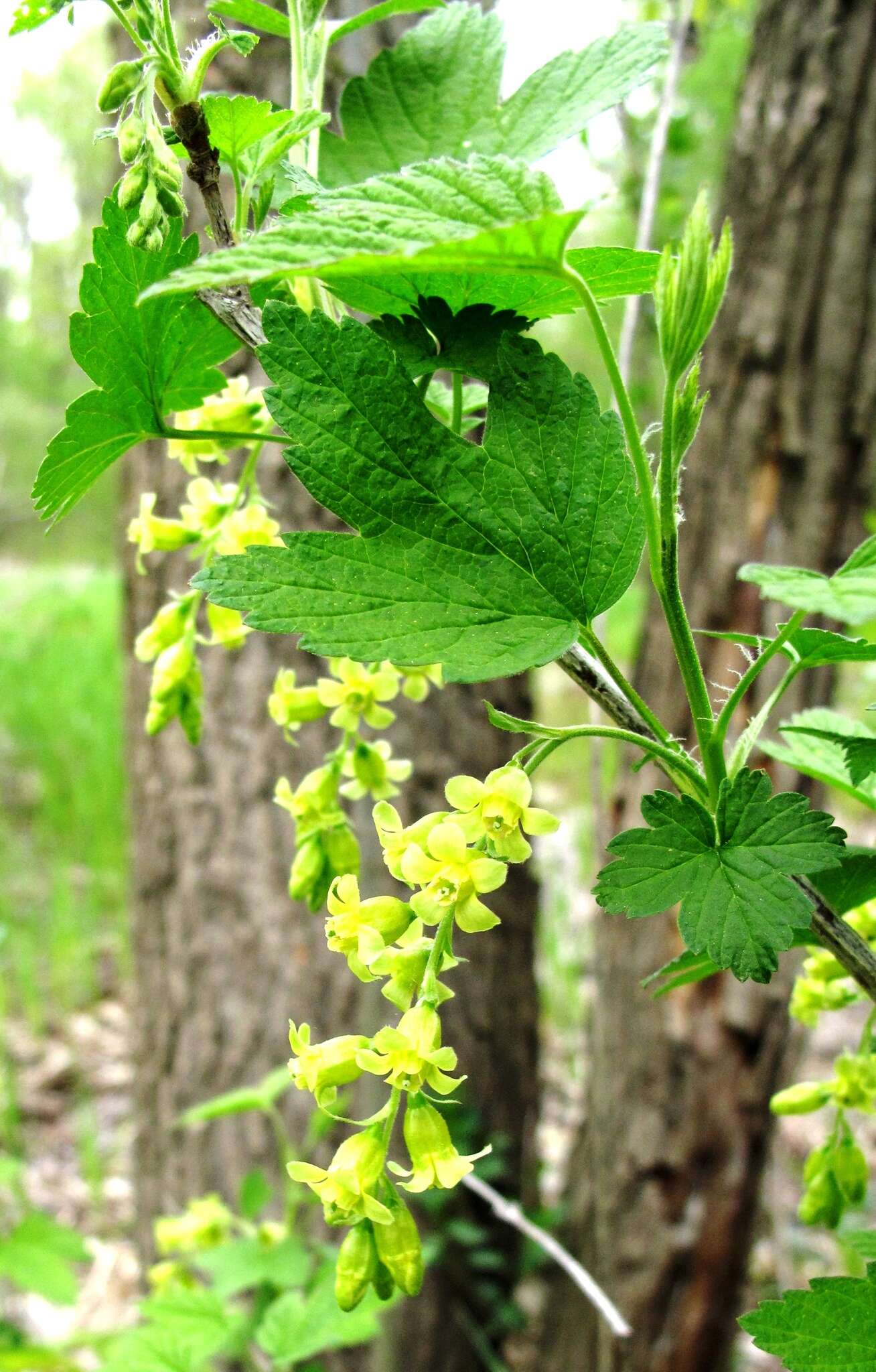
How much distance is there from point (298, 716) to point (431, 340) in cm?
24

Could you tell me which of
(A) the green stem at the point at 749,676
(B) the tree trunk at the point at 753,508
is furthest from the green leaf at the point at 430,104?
(B) the tree trunk at the point at 753,508

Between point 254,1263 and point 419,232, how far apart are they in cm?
122

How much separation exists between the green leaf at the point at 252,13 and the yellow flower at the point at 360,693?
0.40 meters

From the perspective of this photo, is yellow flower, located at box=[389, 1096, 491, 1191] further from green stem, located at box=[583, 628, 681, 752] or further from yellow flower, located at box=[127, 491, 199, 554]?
yellow flower, located at box=[127, 491, 199, 554]

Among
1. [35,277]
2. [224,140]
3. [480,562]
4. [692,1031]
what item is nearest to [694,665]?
[480,562]

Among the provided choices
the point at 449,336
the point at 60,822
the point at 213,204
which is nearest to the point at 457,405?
the point at 449,336

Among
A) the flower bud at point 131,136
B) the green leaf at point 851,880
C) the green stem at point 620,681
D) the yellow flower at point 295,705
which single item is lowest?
the green leaf at point 851,880

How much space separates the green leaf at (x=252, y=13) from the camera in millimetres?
607

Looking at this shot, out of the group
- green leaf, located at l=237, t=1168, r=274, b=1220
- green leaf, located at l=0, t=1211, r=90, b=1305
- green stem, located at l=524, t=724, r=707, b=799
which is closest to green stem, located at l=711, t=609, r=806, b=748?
green stem, located at l=524, t=724, r=707, b=799

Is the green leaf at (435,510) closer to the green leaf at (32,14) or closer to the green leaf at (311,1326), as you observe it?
the green leaf at (32,14)

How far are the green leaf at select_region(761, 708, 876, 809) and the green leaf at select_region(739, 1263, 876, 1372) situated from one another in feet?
0.83

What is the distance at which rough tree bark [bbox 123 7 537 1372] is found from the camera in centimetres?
183

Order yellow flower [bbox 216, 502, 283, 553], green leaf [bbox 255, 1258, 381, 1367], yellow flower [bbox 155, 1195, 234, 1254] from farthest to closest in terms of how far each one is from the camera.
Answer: yellow flower [bbox 155, 1195, 234, 1254]
green leaf [bbox 255, 1258, 381, 1367]
yellow flower [bbox 216, 502, 283, 553]

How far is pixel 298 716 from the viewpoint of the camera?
0.64 meters
